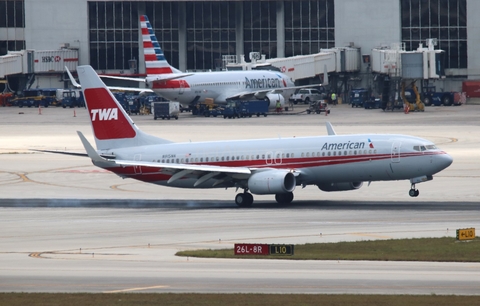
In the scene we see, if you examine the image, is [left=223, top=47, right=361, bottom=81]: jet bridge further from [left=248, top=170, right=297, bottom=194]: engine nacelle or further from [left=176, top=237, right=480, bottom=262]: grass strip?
[left=176, top=237, right=480, bottom=262]: grass strip

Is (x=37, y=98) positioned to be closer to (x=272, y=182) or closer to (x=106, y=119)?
(x=106, y=119)

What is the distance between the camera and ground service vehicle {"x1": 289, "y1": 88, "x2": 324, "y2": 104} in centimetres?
15412

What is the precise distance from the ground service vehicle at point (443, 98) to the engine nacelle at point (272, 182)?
92.1m

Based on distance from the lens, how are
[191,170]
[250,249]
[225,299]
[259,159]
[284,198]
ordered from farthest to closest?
[284,198], [259,159], [191,170], [250,249], [225,299]

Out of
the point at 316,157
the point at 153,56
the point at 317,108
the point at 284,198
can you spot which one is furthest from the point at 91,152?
the point at 317,108

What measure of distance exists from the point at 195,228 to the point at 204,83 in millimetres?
89063

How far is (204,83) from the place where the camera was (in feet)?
446

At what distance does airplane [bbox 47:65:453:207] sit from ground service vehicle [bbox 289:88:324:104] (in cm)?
9176

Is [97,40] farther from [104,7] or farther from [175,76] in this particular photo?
[175,76]

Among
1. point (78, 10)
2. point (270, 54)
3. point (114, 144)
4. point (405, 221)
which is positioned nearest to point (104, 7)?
point (78, 10)

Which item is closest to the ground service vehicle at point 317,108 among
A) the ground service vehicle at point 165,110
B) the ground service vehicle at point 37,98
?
the ground service vehicle at point 165,110

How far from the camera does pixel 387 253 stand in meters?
37.4

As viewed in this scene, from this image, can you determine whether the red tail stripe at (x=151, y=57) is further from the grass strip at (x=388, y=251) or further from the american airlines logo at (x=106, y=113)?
the grass strip at (x=388, y=251)

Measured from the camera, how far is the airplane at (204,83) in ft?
440
